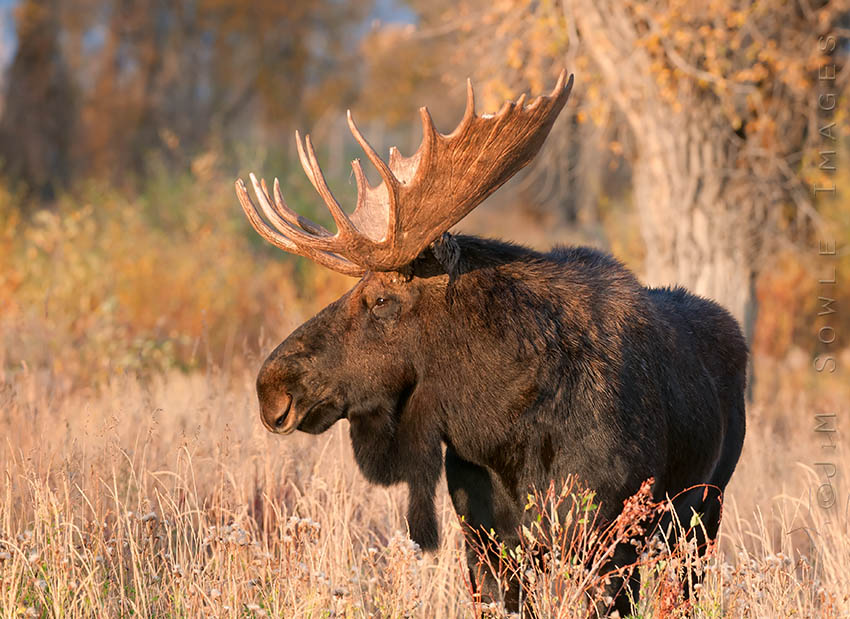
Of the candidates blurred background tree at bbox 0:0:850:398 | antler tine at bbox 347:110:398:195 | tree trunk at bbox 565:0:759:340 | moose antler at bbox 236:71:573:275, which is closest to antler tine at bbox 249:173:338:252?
moose antler at bbox 236:71:573:275

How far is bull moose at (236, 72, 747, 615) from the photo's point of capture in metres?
3.98

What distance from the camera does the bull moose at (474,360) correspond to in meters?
3.98

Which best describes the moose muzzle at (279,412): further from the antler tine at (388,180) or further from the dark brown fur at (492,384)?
the antler tine at (388,180)

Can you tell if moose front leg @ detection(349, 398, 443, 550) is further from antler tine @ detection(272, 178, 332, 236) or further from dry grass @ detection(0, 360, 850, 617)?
antler tine @ detection(272, 178, 332, 236)

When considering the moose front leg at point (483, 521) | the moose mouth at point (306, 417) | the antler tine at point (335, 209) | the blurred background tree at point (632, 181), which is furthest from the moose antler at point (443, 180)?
the blurred background tree at point (632, 181)

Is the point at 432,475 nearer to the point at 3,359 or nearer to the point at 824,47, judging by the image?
the point at 3,359

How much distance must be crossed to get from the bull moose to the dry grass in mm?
397

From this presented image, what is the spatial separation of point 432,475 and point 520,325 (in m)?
0.70

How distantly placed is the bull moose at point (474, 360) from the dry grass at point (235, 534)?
397 millimetres

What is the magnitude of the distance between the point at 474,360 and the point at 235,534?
3.62ft

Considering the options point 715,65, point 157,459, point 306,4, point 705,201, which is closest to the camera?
point 157,459

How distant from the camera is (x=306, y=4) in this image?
3209 cm

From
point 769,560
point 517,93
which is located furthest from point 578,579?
point 517,93

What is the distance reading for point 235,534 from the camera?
12.9ft
